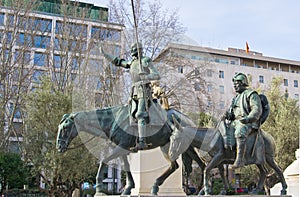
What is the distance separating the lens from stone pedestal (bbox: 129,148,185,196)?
10.9m

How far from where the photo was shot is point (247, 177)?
33719mm

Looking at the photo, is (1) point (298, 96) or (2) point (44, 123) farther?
(1) point (298, 96)

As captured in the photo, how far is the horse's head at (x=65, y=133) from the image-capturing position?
8445mm

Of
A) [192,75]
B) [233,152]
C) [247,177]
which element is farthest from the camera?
[247,177]

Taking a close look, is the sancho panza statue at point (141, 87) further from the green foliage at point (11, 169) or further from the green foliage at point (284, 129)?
the green foliage at point (284, 129)

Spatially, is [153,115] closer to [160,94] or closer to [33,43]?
[160,94]

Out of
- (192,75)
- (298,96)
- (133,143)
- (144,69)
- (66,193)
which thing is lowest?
(66,193)

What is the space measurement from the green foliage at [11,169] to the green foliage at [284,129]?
59.8ft

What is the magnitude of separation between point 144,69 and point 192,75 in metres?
8.86

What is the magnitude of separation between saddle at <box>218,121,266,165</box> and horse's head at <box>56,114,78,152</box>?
3237mm

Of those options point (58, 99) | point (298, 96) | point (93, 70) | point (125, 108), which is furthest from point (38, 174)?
point (298, 96)

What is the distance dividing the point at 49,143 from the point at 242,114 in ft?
54.9

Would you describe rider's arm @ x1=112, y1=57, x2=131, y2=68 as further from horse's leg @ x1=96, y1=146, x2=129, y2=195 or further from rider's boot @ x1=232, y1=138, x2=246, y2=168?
rider's boot @ x1=232, y1=138, x2=246, y2=168

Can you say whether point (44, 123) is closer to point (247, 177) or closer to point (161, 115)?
point (161, 115)
